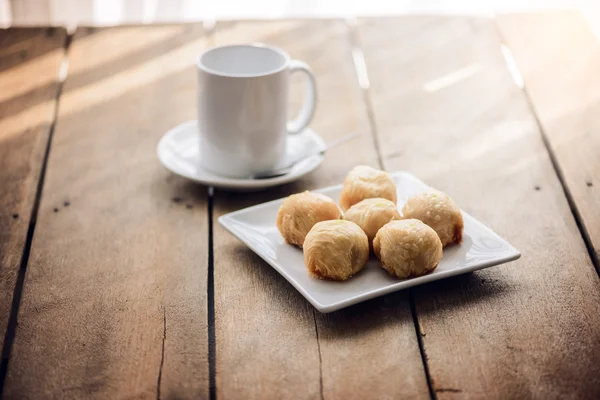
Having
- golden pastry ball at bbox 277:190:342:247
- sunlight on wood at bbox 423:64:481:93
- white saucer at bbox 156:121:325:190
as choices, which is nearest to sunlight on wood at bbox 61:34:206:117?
white saucer at bbox 156:121:325:190

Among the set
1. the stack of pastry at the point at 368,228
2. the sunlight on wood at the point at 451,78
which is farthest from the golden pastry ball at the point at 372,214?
the sunlight on wood at the point at 451,78

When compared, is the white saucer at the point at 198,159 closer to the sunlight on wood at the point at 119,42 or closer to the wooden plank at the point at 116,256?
the wooden plank at the point at 116,256

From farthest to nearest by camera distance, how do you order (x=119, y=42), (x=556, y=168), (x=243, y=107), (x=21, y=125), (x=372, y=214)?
1. (x=119, y=42)
2. (x=21, y=125)
3. (x=556, y=168)
4. (x=243, y=107)
5. (x=372, y=214)

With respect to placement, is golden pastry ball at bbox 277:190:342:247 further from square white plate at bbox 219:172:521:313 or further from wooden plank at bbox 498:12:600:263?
wooden plank at bbox 498:12:600:263

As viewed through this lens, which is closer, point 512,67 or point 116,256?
point 116,256

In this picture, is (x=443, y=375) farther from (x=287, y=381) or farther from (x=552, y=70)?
(x=552, y=70)

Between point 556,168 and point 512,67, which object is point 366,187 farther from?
point 512,67

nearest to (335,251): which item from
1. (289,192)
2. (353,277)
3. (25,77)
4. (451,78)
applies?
(353,277)
